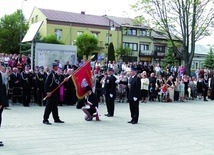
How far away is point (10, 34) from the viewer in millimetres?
55125

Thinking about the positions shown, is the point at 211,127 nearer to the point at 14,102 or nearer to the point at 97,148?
the point at 97,148

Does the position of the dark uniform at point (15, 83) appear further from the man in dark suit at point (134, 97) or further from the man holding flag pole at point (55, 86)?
the man in dark suit at point (134, 97)

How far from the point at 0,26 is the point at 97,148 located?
2123 inches

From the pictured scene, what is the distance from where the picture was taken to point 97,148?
→ 7.51 metres

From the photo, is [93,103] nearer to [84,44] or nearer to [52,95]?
[52,95]

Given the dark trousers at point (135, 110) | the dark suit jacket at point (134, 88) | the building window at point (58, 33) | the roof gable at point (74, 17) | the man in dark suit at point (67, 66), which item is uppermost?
the roof gable at point (74, 17)

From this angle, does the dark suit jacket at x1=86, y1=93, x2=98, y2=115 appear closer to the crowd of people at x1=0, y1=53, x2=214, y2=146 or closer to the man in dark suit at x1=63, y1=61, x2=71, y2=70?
the crowd of people at x1=0, y1=53, x2=214, y2=146

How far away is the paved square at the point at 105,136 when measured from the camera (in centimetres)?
732

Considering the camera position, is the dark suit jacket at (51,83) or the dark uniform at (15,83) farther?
the dark uniform at (15,83)

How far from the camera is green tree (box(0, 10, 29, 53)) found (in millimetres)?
54594

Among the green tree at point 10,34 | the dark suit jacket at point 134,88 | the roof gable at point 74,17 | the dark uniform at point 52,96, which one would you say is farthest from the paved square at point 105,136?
the roof gable at point 74,17

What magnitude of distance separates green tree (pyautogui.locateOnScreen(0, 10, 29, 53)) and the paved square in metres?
44.3

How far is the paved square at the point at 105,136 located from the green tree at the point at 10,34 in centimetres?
4432

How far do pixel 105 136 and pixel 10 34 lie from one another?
49876mm
